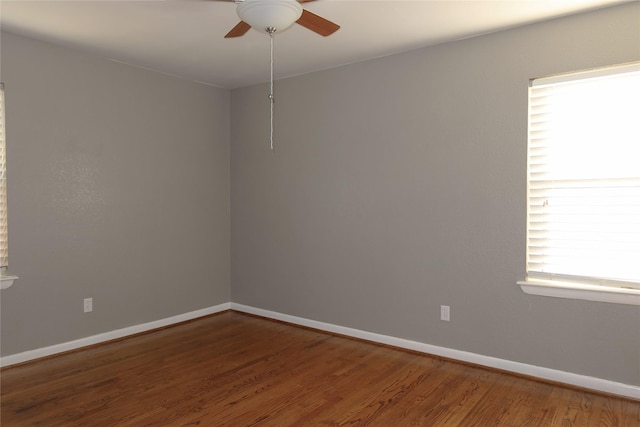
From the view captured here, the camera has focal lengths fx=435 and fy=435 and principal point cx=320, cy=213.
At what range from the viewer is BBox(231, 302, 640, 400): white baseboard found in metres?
2.81

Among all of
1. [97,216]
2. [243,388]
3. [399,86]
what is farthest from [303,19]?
[97,216]

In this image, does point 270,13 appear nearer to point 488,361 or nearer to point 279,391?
point 279,391

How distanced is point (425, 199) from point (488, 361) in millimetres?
1326

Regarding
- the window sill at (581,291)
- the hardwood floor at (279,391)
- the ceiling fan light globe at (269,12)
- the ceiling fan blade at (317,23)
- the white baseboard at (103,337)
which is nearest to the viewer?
the ceiling fan light globe at (269,12)

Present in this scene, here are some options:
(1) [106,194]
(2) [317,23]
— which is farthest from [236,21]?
(1) [106,194]

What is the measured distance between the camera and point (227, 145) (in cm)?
496

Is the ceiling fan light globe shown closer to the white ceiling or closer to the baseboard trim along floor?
the white ceiling

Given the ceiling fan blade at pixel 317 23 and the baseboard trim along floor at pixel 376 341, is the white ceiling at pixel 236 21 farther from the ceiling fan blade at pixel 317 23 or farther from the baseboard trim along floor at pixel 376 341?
the baseboard trim along floor at pixel 376 341

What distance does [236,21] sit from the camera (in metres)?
3.02

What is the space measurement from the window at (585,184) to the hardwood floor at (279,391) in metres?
0.79

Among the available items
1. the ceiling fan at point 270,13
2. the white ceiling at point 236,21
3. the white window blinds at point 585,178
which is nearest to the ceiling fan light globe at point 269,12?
the ceiling fan at point 270,13

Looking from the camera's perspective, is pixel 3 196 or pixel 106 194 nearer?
pixel 3 196

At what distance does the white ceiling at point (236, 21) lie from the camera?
2.77 m

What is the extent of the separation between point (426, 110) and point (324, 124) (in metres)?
1.04
